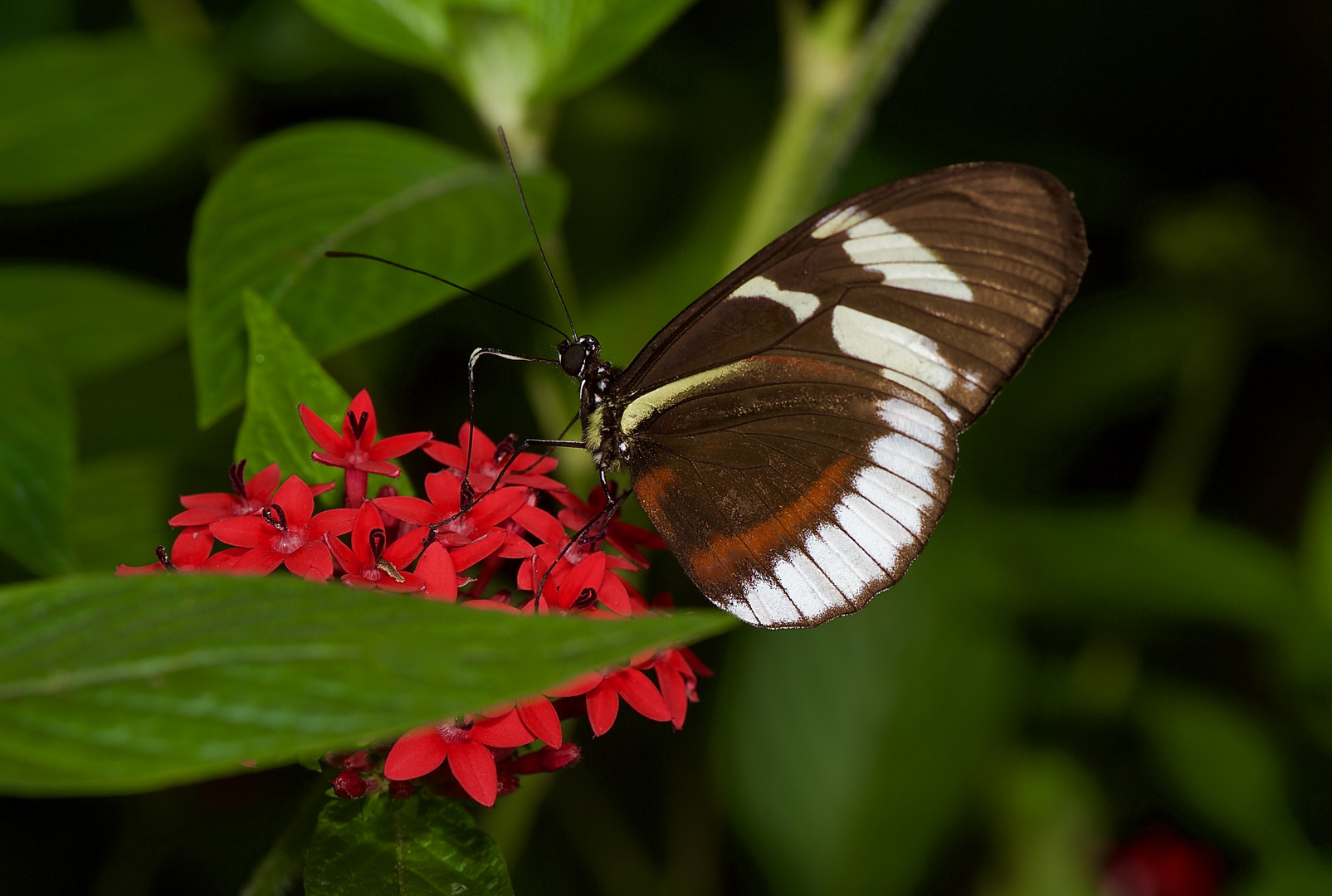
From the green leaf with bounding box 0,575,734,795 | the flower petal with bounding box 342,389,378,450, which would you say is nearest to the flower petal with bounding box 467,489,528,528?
the flower petal with bounding box 342,389,378,450

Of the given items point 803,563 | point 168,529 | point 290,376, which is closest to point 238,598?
point 290,376

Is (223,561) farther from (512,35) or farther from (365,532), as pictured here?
(512,35)

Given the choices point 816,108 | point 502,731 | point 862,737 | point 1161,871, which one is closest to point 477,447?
point 502,731

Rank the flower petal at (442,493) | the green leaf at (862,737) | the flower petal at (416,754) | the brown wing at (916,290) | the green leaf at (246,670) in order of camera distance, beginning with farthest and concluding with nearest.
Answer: the green leaf at (862,737) < the brown wing at (916,290) < the flower petal at (442,493) < the flower petal at (416,754) < the green leaf at (246,670)

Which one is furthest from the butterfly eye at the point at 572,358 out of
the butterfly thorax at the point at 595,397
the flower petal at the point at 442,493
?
the flower petal at the point at 442,493

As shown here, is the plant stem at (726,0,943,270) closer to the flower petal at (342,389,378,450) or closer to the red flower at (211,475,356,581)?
the flower petal at (342,389,378,450)

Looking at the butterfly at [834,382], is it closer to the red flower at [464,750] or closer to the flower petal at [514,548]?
the flower petal at [514,548]
